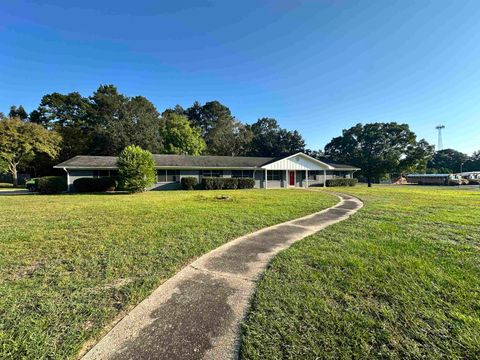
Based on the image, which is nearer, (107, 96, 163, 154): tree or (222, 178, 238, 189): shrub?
(222, 178, 238, 189): shrub

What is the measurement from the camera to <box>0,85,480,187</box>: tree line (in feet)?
84.2

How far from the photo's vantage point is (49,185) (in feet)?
53.2

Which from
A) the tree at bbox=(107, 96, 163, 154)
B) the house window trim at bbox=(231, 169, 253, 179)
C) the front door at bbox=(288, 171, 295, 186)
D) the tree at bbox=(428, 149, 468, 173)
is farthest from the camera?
the tree at bbox=(428, 149, 468, 173)

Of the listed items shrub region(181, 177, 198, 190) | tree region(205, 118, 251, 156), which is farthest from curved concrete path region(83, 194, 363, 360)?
tree region(205, 118, 251, 156)

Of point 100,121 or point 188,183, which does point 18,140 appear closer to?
point 100,121

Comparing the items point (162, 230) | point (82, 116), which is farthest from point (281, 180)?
point (82, 116)

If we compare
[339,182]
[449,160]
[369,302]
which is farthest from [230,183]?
[449,160]

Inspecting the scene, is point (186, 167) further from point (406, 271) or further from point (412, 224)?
point (406, 271)

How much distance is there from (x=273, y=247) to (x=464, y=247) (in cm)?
374

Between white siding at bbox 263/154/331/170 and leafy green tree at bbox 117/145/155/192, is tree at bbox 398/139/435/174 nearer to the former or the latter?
white siding at bbox 263/154/331/170

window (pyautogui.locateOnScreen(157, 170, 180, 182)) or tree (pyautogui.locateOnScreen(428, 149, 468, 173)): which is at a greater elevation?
tree (pyautogui.locateOnScreen(428, 149, 468, 173))

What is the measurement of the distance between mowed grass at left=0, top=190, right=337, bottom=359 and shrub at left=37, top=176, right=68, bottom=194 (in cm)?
1026

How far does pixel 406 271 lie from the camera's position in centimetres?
340

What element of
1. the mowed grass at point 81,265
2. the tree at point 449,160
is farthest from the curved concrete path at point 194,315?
Answer: the tree at point 449,160
